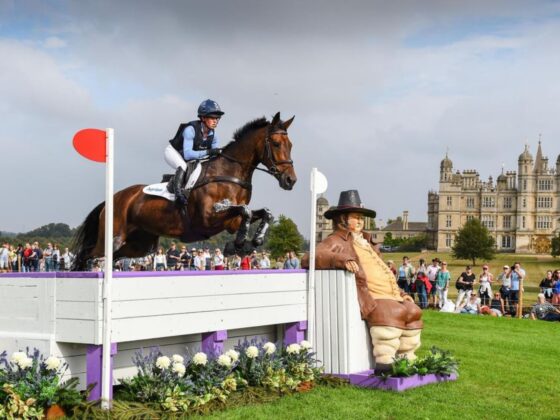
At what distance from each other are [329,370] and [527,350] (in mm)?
5331

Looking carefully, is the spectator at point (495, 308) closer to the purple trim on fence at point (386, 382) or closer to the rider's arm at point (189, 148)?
the purple trim on fence at point (386, 382)

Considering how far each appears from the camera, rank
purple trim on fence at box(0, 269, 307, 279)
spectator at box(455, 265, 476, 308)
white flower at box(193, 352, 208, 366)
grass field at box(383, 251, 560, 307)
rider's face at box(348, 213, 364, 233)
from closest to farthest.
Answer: purple trim on fence at box(0, 269, 307, 279) < white flower at box(193, 352, 208, 366) < rider's face at box(348, 213, 364, 233) < spectator at box(455, 265, 476, 308) < grass field at box(383, 251, 560, 307)

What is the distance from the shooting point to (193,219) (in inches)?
337

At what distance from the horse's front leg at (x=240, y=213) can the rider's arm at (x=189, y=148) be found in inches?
26.6

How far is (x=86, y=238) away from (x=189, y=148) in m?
2.17

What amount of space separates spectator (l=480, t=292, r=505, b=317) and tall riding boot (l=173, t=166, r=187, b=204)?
12.6 meters

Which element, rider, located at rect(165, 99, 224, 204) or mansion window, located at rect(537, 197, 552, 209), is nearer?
rider, located at rect(165, 99, 224, 204)

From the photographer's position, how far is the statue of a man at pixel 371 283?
8180 mm

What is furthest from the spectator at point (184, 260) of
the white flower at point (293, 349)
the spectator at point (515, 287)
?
the white flower at point (293, 349)

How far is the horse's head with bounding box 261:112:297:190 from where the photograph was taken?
27.3 ft

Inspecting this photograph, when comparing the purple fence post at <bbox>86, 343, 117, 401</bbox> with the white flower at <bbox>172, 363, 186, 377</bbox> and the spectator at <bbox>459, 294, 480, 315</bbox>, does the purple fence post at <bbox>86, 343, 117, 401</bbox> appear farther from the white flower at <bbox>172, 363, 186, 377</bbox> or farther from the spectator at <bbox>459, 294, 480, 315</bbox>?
the spectator at <bbox>459, 294, 480, 315</bbox>

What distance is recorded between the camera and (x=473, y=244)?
90625 millimetres

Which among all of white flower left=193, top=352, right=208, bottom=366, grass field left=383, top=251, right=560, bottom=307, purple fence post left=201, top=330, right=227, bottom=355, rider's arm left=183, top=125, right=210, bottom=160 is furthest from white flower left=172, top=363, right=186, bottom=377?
grass field left=383, top=251, right=560, bottom=307

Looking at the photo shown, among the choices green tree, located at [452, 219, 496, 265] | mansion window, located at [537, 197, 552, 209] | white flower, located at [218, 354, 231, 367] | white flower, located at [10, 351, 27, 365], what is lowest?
green tree, located at [452, 219, 496, 265]
